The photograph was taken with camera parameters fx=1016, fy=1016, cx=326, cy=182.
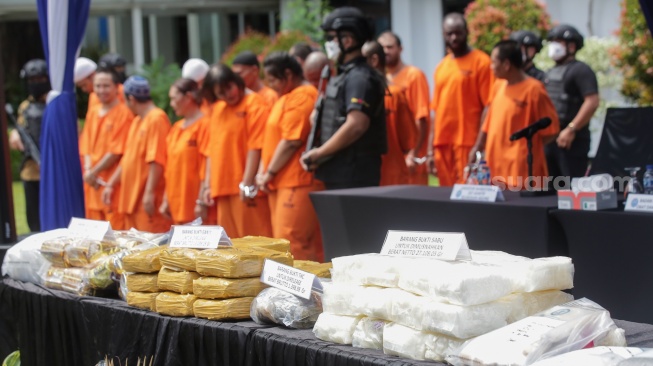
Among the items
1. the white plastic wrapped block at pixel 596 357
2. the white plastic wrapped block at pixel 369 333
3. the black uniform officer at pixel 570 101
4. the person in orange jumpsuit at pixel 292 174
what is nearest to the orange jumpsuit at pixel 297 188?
the person in orange jumpsuit at pixel 292 174

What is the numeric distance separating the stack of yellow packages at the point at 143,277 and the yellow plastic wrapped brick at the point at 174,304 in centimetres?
7

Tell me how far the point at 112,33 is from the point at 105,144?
13.2 meters

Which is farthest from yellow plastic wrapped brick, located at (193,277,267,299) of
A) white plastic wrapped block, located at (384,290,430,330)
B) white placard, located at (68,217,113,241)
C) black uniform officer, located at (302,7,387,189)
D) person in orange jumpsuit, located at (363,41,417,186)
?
person in orange jumpsuit, located at (363,41,417,186)

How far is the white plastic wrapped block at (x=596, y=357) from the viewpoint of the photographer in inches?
84.5

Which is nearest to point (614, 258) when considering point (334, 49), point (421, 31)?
point (334, 49)

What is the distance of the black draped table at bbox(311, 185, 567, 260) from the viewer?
4.45m

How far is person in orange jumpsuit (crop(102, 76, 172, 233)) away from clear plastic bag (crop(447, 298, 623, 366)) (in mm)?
5371

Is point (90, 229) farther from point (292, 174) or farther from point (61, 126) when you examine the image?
point (292, 174)

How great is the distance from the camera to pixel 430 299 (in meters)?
2.56

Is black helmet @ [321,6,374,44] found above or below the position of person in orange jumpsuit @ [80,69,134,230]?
above

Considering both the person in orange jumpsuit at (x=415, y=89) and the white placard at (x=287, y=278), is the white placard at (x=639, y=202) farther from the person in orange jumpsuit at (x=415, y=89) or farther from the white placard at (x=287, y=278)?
the person in orange jumpsuit at (x=415, y=89)

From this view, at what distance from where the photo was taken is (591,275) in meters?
4.34

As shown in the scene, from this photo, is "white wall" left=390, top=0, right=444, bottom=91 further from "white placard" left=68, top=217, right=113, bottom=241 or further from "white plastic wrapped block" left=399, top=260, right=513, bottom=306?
"white plastic wrapped block" left=399, top=260, right=513, bottom=306

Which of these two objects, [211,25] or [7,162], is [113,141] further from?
[211,25]
